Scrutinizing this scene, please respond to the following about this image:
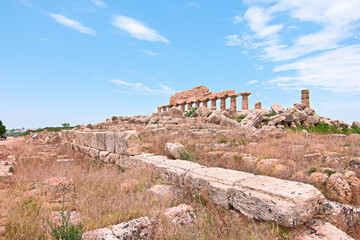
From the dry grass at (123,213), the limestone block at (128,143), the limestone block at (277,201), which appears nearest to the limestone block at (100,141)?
the limestone block at (128,143)

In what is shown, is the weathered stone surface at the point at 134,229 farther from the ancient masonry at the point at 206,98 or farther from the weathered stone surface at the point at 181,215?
the ancient masonry at the point at 206,98

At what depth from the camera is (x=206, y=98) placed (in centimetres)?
2919

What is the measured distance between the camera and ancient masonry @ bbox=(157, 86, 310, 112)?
24.8 m

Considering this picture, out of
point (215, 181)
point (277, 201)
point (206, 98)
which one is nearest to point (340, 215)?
point (277, 201)

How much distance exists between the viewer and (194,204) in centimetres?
304

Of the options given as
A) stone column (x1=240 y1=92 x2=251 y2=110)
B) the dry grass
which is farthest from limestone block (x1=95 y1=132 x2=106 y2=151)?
stone column (x1=240 y1=92 x2=251 y2=110)

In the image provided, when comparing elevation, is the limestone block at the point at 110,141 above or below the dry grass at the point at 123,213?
above

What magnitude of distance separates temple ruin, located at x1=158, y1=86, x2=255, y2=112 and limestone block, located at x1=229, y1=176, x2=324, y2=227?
2173 centimetres

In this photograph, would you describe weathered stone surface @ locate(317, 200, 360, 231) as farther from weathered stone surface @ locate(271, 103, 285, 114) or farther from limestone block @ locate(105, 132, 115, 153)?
weathered stone surface @ locate(271, 103, 285, 114)

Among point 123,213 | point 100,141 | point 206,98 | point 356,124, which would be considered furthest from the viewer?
point 206,98

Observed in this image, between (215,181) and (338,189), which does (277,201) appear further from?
(338,189)

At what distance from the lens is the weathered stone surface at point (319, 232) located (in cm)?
210

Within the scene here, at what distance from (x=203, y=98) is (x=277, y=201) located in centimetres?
2800

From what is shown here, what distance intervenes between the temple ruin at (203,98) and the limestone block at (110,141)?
60.4ft
